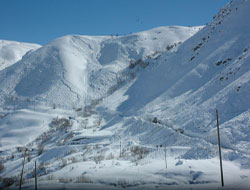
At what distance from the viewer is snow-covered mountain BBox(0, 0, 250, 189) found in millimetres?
17875

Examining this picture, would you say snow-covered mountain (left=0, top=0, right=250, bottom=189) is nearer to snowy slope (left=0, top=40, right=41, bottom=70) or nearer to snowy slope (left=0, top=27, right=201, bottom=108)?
snowy slope (left=0, top=27, right=201, bottom=108)

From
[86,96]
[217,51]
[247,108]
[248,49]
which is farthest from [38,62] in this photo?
[247,108]

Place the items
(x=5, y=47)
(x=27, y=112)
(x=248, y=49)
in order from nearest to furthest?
(x=248, y=49)
(x=27, y=112)
(x=5, y=47)

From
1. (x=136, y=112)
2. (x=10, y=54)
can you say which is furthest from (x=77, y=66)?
(x=10, y=54)

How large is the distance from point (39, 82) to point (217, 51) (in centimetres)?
3941

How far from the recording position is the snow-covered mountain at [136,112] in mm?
17875

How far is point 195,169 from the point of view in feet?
54.5

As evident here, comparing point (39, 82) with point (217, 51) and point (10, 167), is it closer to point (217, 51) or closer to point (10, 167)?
point (10, 167)

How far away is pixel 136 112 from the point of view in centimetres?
3566

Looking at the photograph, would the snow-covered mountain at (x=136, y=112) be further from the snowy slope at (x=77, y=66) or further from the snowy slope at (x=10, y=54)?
the snowy slope at (x=10, y=54)

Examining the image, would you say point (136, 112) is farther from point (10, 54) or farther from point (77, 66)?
point (10, 54)

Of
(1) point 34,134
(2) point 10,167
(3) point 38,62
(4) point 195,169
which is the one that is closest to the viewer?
(4) point 195,169

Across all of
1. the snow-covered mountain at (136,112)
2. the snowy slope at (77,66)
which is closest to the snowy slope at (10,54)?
the snowy slope at (77,66)

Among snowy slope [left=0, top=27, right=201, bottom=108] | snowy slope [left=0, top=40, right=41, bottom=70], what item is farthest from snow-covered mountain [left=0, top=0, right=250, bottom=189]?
snowy slope [left=0, top=40, right=41, bottom=70]
